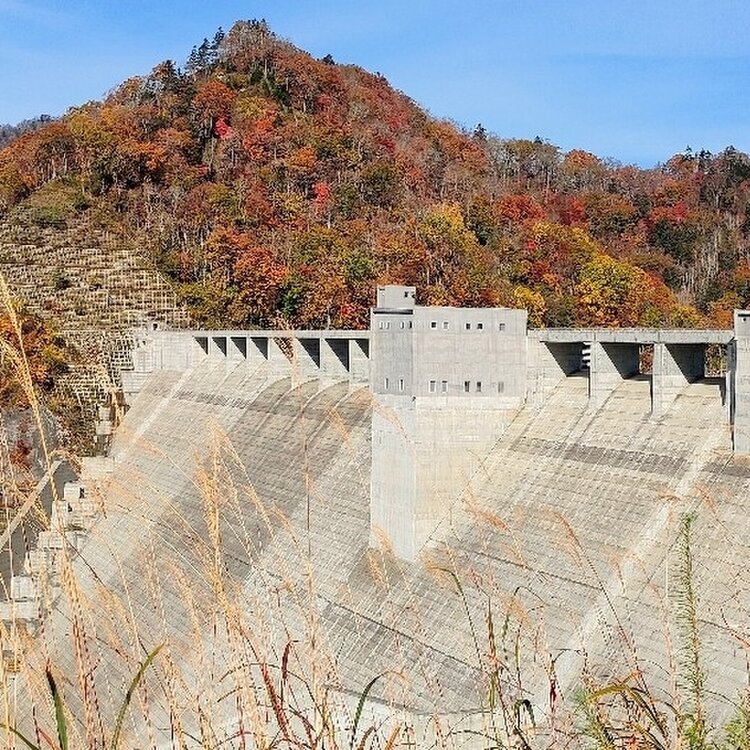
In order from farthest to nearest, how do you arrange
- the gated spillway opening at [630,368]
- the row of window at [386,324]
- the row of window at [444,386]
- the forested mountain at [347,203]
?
the forested mountain at [347,203] < the row of window at [386,324] < the row of window at [444,386] < the gated spillway opening at [630,368]

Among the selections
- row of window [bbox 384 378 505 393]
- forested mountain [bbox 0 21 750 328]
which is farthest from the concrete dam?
forested mountain [bbox 0 21 750 328]

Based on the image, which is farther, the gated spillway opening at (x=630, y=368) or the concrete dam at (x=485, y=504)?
the gated spillway opening at (x=630, y=368)

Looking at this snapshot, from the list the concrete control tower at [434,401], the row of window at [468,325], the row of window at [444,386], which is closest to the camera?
the concrete control tower at [434,401]

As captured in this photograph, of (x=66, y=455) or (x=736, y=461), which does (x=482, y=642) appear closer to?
(x=736, y=461)

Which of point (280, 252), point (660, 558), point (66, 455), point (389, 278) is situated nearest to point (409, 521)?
point (660, 558)

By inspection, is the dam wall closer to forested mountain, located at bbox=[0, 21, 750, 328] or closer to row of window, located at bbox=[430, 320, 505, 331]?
row of window, located at bbox=[430, 320, 505, 331]

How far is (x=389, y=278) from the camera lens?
4050cm

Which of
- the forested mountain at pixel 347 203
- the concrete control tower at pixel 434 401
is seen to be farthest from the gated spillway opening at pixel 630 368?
the forested mountain at pixel 347 203

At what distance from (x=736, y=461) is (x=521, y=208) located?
40309 millimetres

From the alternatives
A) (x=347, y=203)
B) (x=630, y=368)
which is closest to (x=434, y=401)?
(x=630, y=368)

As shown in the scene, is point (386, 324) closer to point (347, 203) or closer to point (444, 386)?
point (444, 386)

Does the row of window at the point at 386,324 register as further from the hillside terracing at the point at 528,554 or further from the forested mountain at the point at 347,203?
the forested mountain at the point at 347,203

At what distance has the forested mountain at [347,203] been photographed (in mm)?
42375

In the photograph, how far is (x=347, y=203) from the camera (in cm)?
4962
